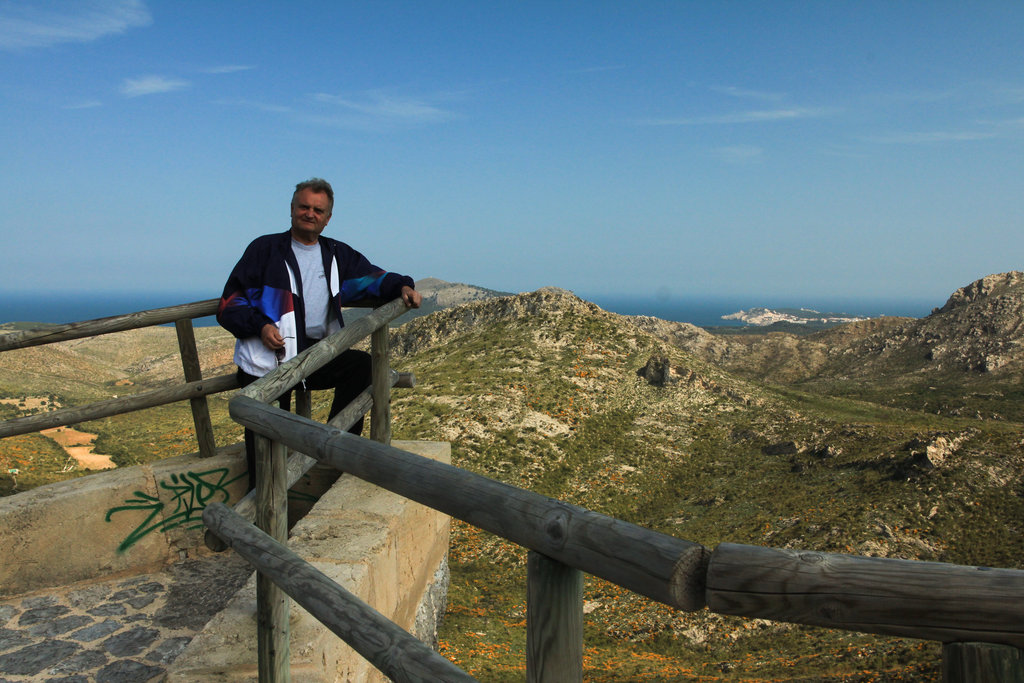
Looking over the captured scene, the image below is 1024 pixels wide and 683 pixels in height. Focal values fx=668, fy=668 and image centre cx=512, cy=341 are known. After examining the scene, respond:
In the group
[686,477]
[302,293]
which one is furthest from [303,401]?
[686,477]

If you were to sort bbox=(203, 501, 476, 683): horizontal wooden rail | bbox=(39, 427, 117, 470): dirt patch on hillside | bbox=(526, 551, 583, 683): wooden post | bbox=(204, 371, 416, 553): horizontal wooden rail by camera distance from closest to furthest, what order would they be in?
1. bbox=(526, 551, 583, 683): wooden post
2. bbox=(203, 501, 476, 683): horizontal wooden rail
3. bbox=(204, 371, 416, 553): horizontal wooden rail
4. bbox=(39, 427, 117, 470): dirt patch on hillside

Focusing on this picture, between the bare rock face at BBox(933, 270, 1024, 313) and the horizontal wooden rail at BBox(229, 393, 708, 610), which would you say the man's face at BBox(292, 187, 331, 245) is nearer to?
the horizontal wooden rail at BBox(229, 393, 708, 610)

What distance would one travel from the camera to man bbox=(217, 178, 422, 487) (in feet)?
17.9

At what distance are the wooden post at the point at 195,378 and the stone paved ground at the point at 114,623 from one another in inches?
43.1

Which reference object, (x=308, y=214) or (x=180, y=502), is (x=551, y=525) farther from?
(x=180, y=502)

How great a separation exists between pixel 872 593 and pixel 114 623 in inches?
227

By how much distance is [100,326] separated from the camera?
5773 mm

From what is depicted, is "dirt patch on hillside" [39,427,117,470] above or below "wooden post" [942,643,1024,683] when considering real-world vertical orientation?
below

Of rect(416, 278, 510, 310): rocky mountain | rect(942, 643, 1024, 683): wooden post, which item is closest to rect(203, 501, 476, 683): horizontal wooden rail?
rect(942, 643, 1024, 683): wooden post

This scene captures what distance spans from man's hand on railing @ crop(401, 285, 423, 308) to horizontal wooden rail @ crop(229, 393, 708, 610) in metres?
2.84

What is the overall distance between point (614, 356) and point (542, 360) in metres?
2.61

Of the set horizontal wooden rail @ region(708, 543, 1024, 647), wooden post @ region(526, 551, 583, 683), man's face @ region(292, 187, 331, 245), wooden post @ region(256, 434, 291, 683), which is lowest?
wooden post @ region(256, 434, 291, 683)

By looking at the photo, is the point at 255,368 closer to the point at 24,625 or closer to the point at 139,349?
the point at 24,625

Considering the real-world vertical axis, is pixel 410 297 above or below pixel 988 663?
above
